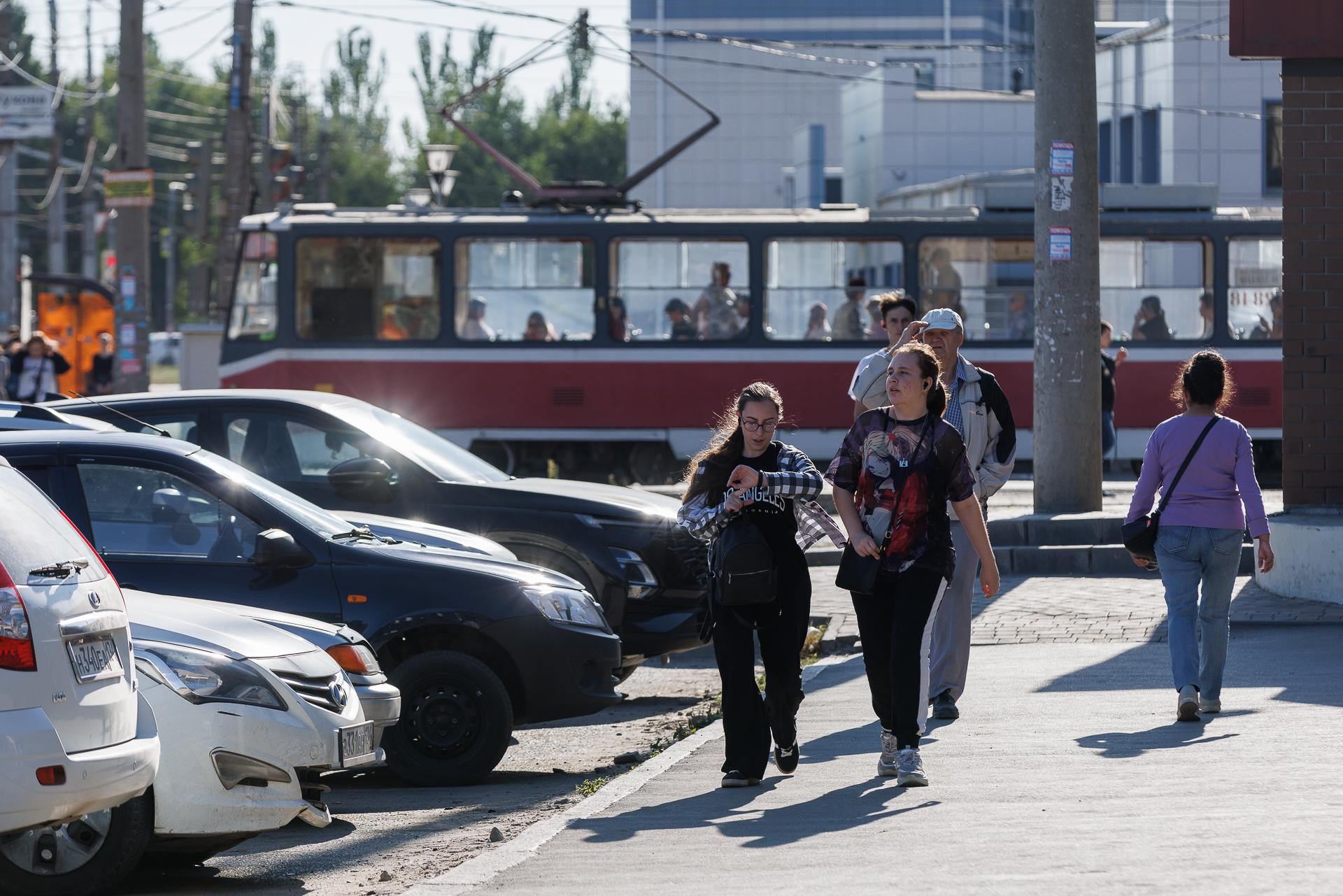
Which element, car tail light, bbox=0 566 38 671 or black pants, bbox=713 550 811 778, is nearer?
car tail light, bbox=0 566 38 671

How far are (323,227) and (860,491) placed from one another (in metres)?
14.9

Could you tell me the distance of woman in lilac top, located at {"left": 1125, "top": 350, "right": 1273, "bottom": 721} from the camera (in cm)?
837

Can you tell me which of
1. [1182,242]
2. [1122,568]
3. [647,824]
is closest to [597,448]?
[1182,242]

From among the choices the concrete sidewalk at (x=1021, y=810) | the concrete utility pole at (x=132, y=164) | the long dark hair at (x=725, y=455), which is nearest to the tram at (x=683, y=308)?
the concrete utility pole at (x=132, y=164)

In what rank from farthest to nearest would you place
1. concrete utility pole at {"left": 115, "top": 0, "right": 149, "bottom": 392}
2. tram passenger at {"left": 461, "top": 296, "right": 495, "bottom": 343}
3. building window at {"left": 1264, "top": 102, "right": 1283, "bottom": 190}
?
building window at {"left": 1264, "top": 102, "right": 1283, "bottom": 190}, concrete utility pole at {"left": 115, "top": 0, "right": 149, "bottom": 392}, tram passenger at {"left": 461, "top": 296, "right": 495, "bottom": 343}

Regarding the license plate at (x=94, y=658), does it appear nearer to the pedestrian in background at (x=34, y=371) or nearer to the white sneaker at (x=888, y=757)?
the white sneaker at (x=888, y=757)

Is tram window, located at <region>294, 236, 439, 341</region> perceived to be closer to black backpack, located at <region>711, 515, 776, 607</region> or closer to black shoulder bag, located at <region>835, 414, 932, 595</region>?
black backpack, located at <region>711, 515, 776, 607</region>

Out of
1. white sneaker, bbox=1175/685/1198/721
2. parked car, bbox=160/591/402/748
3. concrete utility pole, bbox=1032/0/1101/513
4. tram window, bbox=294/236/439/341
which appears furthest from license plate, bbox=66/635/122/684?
tram window, bbox=294/236/439/341

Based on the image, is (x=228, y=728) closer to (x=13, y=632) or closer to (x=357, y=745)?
(x=357, y=745)

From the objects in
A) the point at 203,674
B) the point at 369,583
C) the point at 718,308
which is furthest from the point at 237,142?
the point at 203,674

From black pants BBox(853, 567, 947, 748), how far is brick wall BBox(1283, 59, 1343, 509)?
530cm

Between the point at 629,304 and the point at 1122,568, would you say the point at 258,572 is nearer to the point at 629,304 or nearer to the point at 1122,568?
the point at 1122,568

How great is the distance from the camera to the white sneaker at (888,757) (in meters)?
7.32

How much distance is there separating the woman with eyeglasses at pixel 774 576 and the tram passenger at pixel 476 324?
13881 mm
